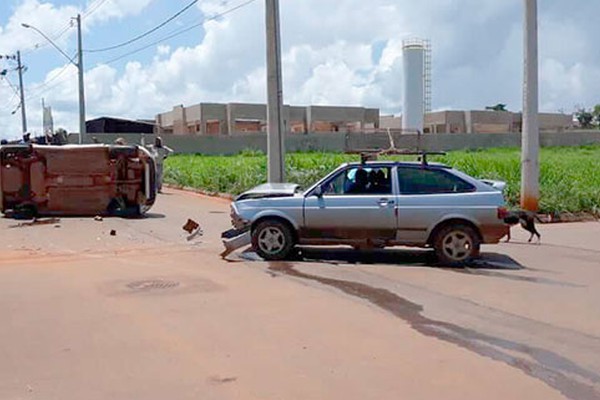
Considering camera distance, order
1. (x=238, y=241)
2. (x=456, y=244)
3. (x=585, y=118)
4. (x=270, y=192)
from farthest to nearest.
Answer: (x=585, y=118) → (x=270, y=192) → (x=238, y=241) → (x=456, y=244)

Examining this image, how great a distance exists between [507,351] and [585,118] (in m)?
104

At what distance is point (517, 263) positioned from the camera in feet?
37.4

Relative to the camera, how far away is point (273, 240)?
37.9ft

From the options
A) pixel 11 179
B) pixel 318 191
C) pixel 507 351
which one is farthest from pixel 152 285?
pixel 11 179

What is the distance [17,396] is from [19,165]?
44.7 ft

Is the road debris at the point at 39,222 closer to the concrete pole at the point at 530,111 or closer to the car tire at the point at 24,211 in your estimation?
the car tire at the point at 24,211

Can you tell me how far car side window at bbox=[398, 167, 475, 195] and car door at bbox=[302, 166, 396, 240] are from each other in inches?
8.9

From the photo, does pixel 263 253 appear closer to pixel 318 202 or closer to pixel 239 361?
pixel 318 202

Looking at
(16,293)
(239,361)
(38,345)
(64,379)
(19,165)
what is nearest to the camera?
(64,379)

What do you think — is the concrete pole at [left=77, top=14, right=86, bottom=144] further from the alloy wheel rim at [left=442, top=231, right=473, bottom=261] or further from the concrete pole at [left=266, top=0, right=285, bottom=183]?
the alloy wheel rim at [left=442, top=231, right=473, bottom=261]

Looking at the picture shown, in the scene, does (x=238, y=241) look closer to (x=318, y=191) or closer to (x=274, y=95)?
(x=318, y=191)

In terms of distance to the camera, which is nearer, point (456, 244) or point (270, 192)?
point (456, 244)

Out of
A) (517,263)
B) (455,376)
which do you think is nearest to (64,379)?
(455,376)

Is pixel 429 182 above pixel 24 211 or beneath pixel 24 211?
above
